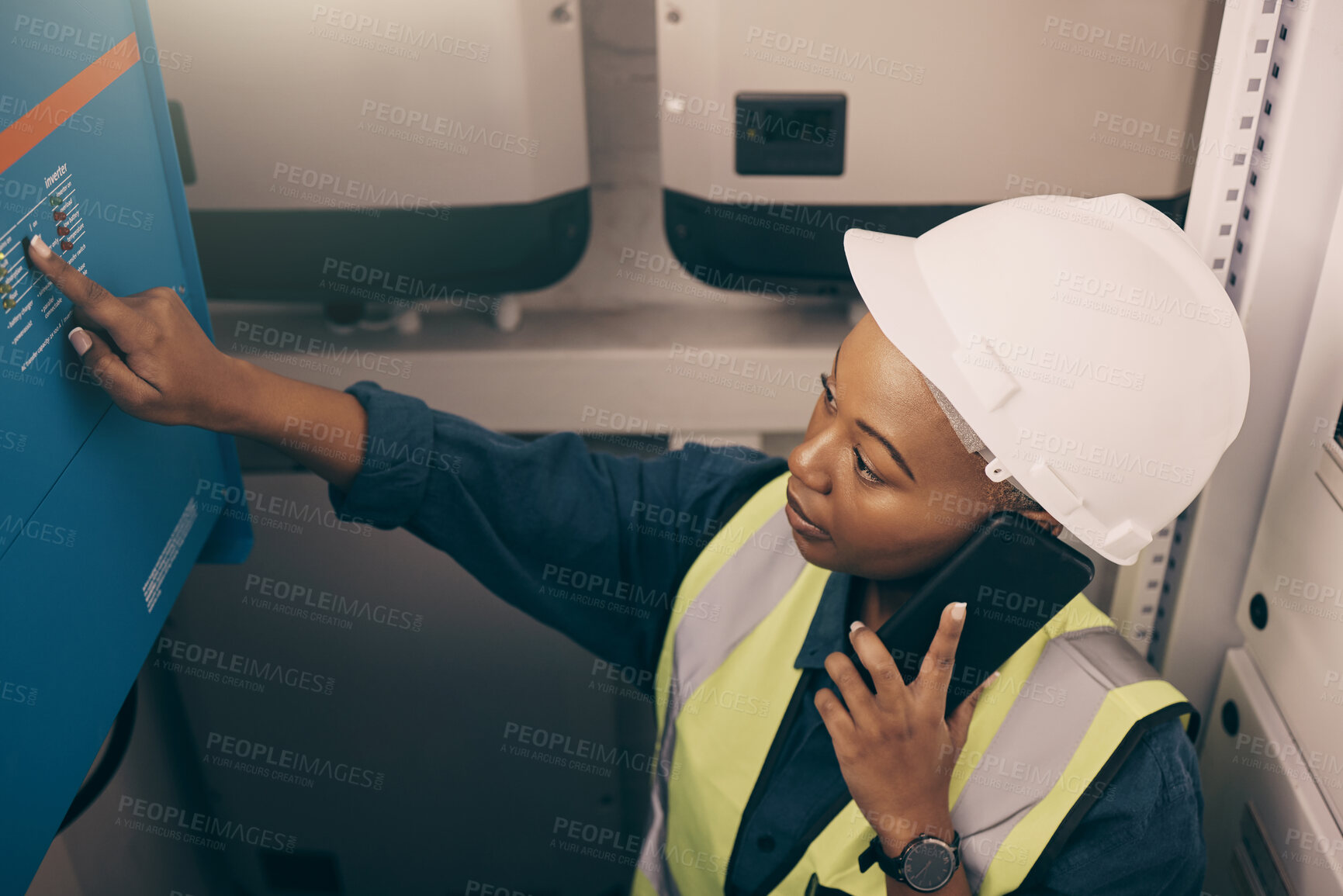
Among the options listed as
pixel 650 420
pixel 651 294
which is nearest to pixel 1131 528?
pixel 650 420

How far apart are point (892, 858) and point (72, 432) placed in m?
0.68

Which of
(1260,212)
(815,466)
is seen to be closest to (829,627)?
(815,466)

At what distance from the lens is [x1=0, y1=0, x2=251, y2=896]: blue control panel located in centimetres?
63

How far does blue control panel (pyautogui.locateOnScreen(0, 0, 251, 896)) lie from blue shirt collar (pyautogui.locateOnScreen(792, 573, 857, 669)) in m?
0.56

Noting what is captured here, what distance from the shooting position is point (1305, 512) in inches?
34.6

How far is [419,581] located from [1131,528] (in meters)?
0.85

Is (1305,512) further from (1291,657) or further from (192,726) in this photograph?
(192,726)

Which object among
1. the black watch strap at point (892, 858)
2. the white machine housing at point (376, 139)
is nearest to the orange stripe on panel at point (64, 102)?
the white machine housing at point (376, 139)

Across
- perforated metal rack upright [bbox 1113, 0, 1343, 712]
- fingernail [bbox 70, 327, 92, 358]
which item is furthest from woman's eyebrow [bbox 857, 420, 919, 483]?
fingernail [bbox 70, 327, 92, 358]

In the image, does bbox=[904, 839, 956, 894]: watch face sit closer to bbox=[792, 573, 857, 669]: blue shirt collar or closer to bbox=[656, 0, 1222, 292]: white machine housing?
bbox=[792, 573, 857, 669]: blue shirt collar

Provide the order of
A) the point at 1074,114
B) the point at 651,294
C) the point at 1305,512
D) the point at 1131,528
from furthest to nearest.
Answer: the point at 651,294, the point at 1074,114, the point at 1305,512, the point at 1131,528

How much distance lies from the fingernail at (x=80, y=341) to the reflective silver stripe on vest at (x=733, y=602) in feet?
1.86

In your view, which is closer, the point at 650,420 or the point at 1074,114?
the point at 1074,114

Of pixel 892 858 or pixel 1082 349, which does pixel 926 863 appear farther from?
pixel 1082 349
